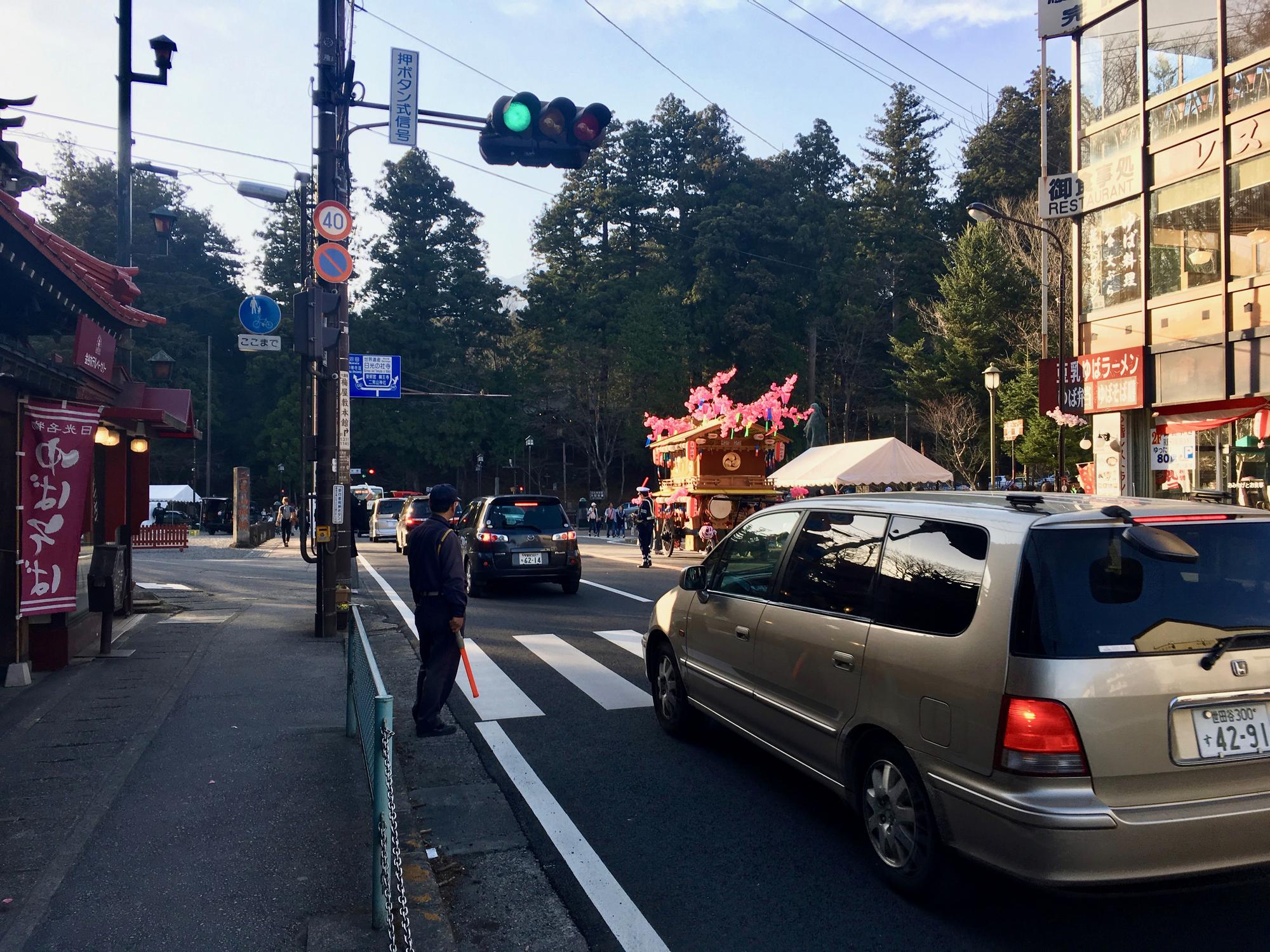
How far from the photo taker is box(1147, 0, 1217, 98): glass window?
670 inches

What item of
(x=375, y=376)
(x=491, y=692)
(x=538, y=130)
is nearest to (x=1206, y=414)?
(x=538, y=130)

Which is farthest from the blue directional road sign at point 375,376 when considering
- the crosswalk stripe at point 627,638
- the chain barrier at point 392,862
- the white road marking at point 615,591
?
the chain barrier at point 392,862

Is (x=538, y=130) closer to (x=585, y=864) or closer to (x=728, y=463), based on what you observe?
(x=585, y=864)

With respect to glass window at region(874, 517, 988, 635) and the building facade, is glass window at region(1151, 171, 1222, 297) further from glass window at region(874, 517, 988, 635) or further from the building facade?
glass window at region(874, 517, 988, 635)

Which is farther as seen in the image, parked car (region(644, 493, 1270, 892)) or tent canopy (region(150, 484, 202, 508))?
tent canopy (region(150, 484, 202, 508))

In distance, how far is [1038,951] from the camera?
11.3 feet

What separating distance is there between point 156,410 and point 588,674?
6224 millimetres

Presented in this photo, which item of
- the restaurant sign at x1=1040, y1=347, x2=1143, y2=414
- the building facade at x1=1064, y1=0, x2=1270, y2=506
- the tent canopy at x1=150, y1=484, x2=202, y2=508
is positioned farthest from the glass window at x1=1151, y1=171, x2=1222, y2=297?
the tent canopy at x1=150, y1=484, x2=202, y2=508

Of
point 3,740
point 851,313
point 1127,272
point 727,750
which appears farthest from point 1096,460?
point 851,313

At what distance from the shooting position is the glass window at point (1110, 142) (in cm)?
1862

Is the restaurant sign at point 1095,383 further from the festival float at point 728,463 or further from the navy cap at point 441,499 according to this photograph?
the navy cap at point 441,499

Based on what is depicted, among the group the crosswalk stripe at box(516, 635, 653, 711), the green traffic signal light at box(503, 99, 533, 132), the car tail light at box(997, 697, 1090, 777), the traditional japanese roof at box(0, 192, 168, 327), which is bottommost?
the crosswalk stripe at box(516, 635, 653, 711)

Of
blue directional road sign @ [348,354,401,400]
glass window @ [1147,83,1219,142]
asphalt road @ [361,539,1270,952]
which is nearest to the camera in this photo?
asphalt road @ [361,539,1270,952]

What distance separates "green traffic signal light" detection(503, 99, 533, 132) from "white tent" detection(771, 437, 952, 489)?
1249cm
